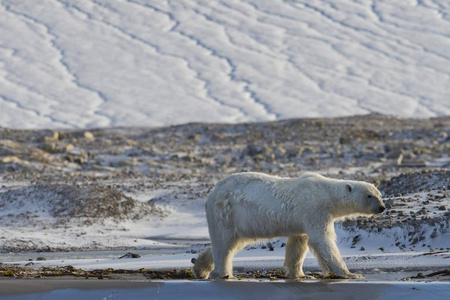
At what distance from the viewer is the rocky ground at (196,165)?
15.6m

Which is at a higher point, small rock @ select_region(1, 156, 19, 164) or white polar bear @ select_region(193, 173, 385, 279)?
white polar bear @ select_region(193, 173, 385, 279)

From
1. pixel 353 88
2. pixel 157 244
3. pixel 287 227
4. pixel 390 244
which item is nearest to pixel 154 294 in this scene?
pixel 287 227

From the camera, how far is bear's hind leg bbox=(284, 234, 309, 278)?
958 cm

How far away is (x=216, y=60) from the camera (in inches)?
1853

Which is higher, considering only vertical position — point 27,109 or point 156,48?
point 156,48

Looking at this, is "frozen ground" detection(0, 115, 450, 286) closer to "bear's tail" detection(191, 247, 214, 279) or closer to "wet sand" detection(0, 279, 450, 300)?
"bear's tail" detection(191, 247, 214, 279)

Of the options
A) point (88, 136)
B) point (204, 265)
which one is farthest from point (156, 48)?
point (204, 265)

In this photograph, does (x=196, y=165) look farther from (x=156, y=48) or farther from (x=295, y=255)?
(x=156, y=48)

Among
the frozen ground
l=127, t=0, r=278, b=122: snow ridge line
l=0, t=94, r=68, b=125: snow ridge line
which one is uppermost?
the frozen ground

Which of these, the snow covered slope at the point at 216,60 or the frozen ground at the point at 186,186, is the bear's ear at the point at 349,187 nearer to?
the frozen ground at the point at 186,186

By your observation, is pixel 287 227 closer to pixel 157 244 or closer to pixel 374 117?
pixel 157 244

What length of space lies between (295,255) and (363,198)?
93cm

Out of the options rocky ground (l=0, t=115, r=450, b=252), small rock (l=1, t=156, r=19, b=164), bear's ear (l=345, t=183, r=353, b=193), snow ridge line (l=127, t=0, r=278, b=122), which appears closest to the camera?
bear's ear (l=345, t=183, r=353, b=193)

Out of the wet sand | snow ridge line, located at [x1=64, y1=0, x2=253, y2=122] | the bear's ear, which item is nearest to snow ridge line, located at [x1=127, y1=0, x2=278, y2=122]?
snow ridge line, located at [x1=64, y1=0, x2=253, y2=122]
